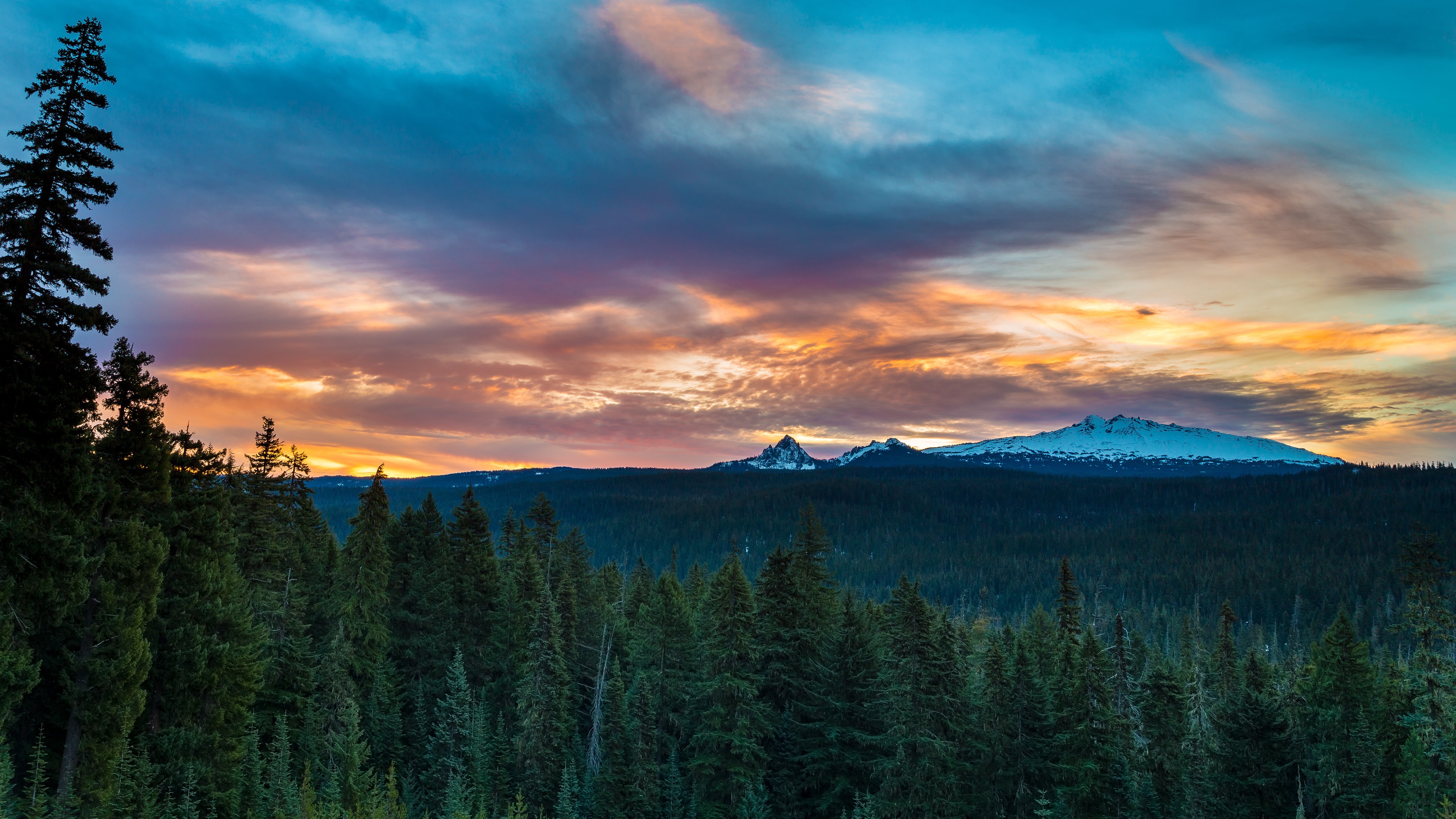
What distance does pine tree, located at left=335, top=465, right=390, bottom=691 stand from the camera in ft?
129

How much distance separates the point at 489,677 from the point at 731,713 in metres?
17.8

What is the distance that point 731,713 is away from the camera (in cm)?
3759

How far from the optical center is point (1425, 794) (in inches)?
1454

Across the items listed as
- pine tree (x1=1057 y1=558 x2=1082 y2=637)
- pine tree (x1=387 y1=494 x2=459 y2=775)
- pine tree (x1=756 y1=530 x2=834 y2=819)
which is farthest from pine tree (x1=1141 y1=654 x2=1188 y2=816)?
pine tree (x1=387 y1=494 x2=459 y2=775)

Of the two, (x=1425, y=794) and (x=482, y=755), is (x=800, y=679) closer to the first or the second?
(x=482, y=755)

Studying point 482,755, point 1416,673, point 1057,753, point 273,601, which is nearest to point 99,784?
point 273,601

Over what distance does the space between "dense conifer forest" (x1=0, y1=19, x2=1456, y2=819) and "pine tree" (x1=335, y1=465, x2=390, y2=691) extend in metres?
0.16

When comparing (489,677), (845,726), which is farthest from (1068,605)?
(489,677)

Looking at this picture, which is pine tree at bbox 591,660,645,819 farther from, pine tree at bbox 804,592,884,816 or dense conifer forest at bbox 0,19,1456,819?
pine tree at bbox 804,592,884,816

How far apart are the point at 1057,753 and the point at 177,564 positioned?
37.4 meters

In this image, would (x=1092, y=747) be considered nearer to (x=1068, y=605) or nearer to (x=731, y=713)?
(x=1068, y=605)

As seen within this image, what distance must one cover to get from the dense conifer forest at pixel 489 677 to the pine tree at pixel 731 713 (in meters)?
0.16

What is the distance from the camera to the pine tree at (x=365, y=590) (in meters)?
39.2

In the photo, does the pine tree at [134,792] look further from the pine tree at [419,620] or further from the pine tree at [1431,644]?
the pine tree at [1431,644]
